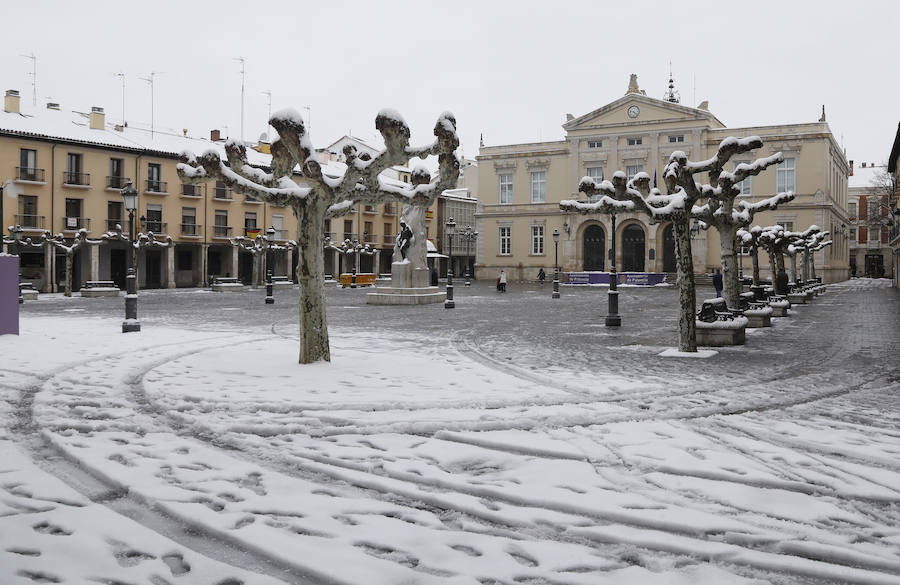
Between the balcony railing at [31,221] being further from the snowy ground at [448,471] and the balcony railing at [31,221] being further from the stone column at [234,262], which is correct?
the snowy ground at [448,471]

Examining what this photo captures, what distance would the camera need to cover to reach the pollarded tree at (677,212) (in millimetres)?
11492

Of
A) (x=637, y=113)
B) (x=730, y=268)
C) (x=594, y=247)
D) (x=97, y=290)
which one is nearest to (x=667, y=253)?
(x=594, y=247)

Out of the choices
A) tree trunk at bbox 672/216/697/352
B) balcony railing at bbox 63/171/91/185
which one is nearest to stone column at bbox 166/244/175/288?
balcony railing at bbox 63/171/91/185

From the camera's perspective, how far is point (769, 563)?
3512 millimetres

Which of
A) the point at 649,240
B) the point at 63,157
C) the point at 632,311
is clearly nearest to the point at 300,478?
the point at 632,311

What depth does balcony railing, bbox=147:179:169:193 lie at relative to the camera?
152ft

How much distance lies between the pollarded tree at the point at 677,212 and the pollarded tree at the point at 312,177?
359 centimetres

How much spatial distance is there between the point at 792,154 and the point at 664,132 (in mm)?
9391

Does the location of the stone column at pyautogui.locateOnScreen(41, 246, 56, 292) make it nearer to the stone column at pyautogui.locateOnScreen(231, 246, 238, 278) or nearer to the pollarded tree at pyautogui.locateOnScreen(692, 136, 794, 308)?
the stone column at pyautogui.locateOnScreen(231, 246, 238, 278)

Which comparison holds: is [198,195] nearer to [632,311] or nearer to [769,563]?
[632,311]

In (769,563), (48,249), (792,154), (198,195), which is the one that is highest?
(792,154)

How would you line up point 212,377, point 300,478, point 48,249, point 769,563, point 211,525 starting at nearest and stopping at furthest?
point 769,563 < point 211,525 < point 300,478 < point 212,377 < point 48,249

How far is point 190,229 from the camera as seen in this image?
160 feet

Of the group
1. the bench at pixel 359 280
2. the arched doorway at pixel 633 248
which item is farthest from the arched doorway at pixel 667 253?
the bench at pixel 359 280
